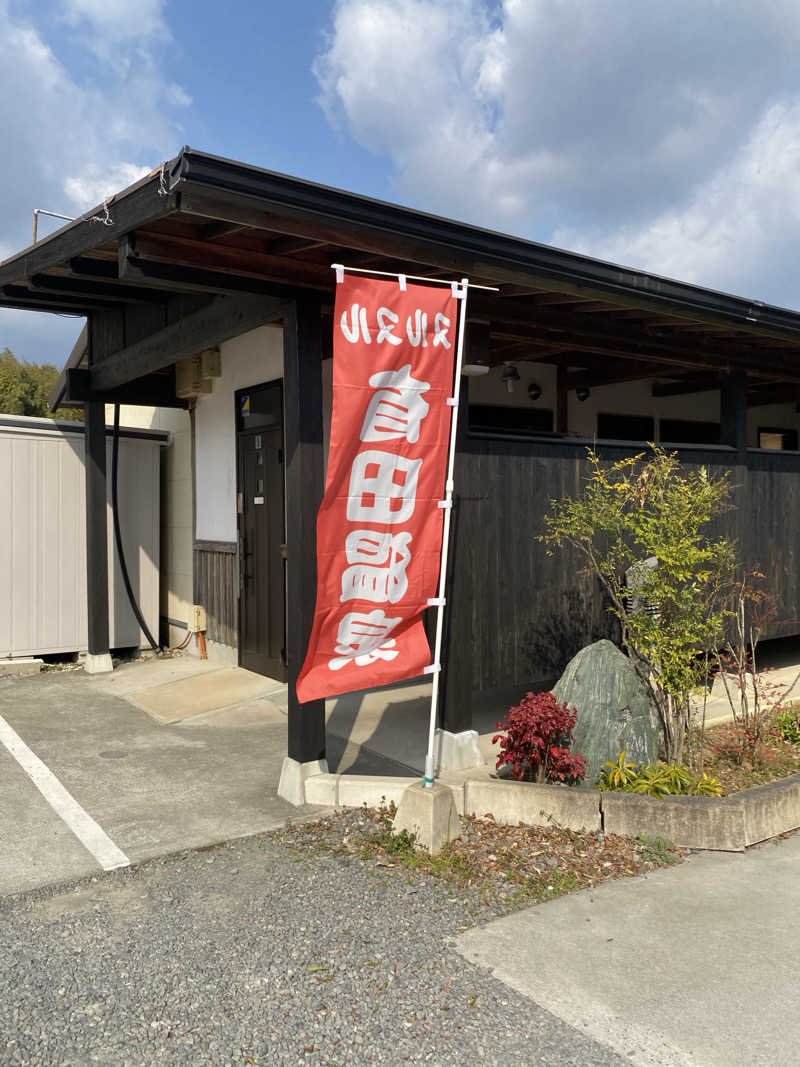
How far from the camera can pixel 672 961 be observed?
10.1ft

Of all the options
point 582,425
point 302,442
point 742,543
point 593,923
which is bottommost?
point 593,923

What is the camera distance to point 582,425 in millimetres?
9688

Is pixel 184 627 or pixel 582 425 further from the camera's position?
pixel 582 425

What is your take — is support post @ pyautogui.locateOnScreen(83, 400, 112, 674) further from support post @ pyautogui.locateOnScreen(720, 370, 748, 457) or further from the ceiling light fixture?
support post @ pyautogui.locateOnScreen(720, 370, 748, 457)

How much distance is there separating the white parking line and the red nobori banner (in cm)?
118

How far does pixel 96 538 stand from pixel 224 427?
1.62 meters

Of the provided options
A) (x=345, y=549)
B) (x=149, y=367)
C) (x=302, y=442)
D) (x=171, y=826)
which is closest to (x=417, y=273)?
(x=302, y=442)

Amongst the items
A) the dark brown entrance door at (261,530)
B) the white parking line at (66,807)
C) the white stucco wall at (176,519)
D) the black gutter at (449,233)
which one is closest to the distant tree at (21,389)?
the white stucco wall at (176,519)

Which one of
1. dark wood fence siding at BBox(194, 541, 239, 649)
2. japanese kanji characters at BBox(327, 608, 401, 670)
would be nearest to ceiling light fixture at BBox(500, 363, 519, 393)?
dark wood fence siding at BBox(194, 541, 239, 649)

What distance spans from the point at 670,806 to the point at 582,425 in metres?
6.22

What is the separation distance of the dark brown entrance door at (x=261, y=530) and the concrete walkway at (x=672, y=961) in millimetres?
4105

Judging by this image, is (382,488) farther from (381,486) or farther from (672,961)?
(672,961)

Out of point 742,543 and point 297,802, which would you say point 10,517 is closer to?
point 297,802

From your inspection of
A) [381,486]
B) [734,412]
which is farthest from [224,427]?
[734,412]
